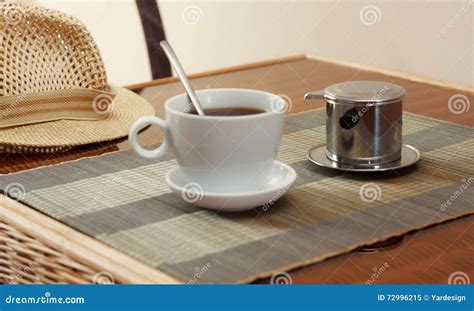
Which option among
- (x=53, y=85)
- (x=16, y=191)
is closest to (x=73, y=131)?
(x=53, y=85)

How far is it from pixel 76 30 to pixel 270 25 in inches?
78.1

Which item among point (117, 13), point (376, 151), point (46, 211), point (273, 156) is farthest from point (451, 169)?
point (117, 13)

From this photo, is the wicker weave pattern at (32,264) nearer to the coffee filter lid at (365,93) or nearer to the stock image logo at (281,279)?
the stock image logo at (281,279)

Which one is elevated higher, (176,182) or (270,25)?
(176,182)

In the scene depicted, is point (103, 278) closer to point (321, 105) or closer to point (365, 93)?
point (365, 93)

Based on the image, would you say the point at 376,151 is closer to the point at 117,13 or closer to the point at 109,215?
the point at 109,215

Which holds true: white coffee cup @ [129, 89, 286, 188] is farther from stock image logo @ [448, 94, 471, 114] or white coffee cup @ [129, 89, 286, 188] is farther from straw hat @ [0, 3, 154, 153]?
stock image logo @ [448, 94, 471, 114]

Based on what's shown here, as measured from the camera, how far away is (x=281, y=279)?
0.79m

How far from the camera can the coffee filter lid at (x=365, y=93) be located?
1.05 metres

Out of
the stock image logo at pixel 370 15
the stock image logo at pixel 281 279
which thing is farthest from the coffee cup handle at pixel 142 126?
the stock image logo at pixel 370 15

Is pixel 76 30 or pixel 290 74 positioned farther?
pixel 290 74

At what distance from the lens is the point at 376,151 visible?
1.07m

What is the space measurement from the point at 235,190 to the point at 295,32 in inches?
94.2

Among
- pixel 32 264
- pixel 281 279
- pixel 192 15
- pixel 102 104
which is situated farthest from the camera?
pixel 192 15
